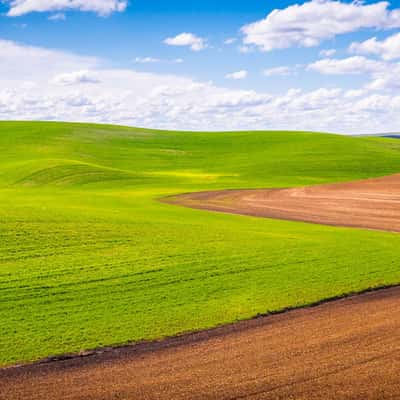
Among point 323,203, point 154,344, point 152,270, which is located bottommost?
point 154,344

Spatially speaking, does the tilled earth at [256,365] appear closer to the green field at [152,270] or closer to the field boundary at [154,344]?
the field boundary at [154,344]

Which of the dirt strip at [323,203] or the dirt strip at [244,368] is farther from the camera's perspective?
the dirt strip at [323,203]

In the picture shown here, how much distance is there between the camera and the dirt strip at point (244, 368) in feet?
39.2

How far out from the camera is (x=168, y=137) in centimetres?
13712

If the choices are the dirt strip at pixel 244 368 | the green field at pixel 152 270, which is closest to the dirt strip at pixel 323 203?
the green field at pixel 152 270

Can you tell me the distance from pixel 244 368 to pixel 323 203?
3821cm

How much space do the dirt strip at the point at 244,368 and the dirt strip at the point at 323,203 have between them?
21086mm

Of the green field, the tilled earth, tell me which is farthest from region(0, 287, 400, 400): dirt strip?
the green field

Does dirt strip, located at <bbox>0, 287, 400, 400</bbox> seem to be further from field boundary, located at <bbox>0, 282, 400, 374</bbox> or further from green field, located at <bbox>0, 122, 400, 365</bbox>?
green field, located at <bbox>0, 122, 400, 365</bbox>

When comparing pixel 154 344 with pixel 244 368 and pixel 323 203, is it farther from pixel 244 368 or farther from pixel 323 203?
pixel 323 203

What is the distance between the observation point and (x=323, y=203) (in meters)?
49.9

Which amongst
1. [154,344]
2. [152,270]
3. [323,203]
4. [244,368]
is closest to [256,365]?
[244,368]

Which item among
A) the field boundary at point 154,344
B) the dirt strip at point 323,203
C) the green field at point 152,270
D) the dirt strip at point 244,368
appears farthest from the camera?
the dirt strip at point 323,203

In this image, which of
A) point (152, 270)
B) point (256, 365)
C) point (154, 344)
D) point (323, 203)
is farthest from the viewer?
point (323, 203)
